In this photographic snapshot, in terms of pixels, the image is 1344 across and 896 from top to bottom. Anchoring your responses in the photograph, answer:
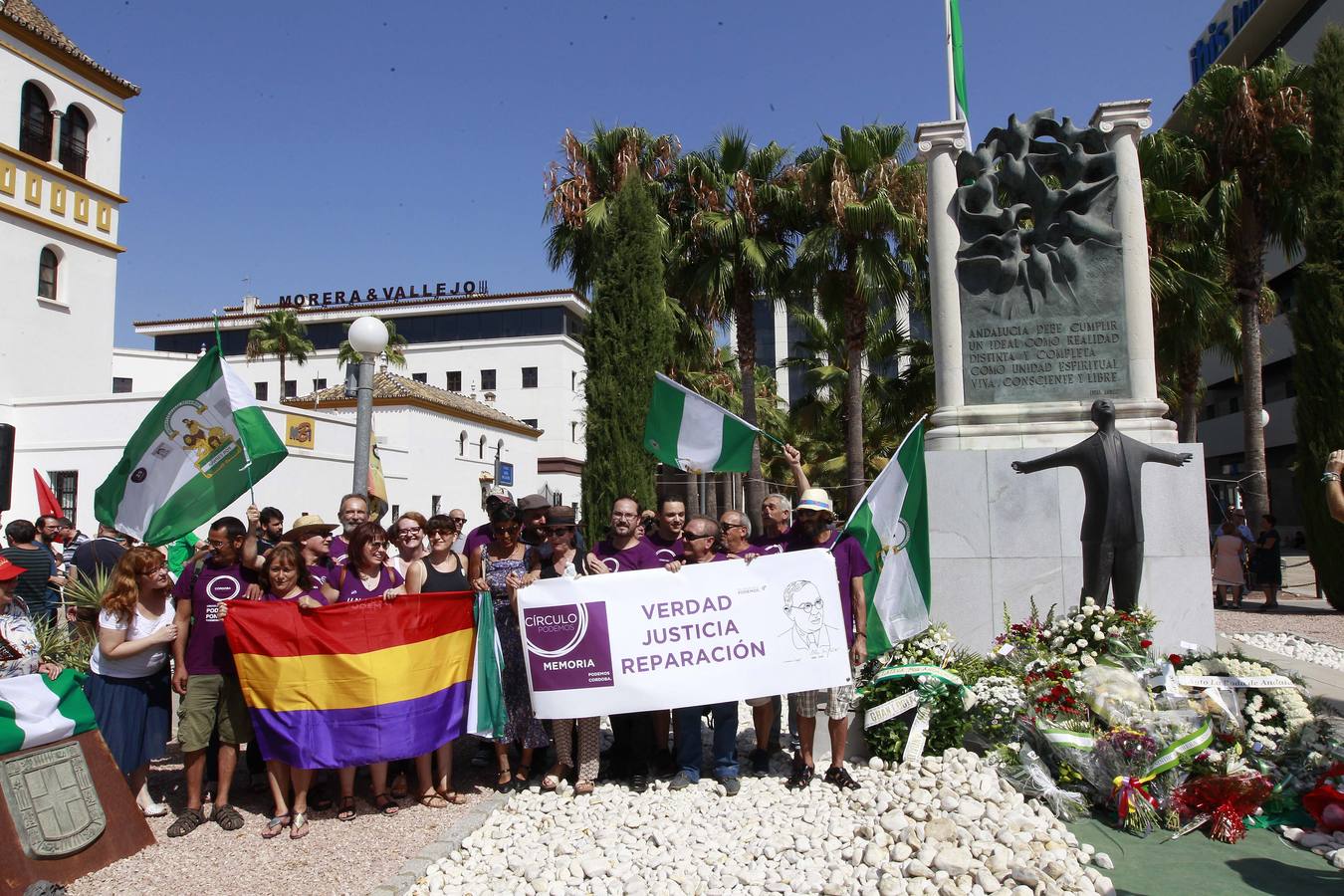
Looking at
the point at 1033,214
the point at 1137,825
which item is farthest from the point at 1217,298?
the point at 1137,825

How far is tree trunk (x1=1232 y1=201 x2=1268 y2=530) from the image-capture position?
18.3 m

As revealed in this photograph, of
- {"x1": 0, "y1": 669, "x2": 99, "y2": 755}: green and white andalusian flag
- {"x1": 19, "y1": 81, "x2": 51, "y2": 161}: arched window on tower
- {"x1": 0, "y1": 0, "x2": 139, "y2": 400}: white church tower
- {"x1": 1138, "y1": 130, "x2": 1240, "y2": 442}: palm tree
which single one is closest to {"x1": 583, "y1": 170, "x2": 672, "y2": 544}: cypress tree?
{"x1": 1138, "y1": 130, "x2": 1240, "y2": 442}: palm tree

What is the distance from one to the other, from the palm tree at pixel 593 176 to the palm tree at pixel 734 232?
1.86ft

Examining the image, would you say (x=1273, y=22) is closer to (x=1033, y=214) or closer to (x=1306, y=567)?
(x=1306, y=567)

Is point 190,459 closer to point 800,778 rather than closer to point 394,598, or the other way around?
point 394,598

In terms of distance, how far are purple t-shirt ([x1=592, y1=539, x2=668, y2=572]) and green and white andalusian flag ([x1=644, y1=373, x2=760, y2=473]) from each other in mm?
1523

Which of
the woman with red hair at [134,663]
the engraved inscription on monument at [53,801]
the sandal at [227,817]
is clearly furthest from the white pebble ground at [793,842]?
the woman with red hair at [134,663]

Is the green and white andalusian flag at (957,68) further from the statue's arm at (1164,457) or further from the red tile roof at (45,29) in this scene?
the red tile roof at (45,29)

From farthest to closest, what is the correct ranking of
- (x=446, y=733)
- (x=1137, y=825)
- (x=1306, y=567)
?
1. (x=1306, y=567)
2. (x=446, y=733)
3. (x=1137, y=825)

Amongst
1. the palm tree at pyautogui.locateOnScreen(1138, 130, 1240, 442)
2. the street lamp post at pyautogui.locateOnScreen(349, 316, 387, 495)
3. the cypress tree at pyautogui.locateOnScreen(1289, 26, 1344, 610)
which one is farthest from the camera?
the palm tree at pyautogui.locateOnScreen(1138, 130, 1240, 442)

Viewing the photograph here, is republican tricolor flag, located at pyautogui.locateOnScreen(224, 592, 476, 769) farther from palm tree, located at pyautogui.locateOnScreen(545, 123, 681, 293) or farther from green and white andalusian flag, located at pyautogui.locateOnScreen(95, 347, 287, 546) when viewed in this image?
palm tree, located at pyautogui.locateOnScreen(545, 123, 681, 293)

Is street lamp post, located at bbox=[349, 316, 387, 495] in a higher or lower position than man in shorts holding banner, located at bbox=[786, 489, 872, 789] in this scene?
higher

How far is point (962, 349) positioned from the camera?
8.66m

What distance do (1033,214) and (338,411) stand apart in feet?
103
